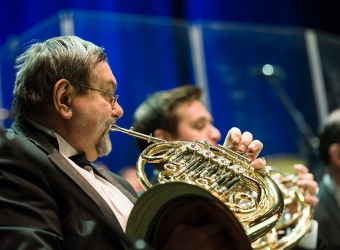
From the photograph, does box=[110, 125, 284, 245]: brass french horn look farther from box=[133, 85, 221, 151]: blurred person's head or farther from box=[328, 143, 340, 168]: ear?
box=[328, 143, 340, 168]: ear

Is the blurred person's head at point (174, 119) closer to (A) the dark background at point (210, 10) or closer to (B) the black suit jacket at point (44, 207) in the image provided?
(B) the black suit jacket at point (44, 207)

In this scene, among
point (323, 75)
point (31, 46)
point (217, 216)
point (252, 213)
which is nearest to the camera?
point (217, 216)

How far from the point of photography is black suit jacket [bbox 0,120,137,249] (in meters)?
1.61

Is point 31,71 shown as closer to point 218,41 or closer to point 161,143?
point 161,143

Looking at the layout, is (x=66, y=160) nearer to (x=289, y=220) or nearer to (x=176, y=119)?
(x=289, y=220)

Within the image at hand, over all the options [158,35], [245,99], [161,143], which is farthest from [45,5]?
[161,143]

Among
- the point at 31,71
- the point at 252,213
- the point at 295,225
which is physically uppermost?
the point at 31,71

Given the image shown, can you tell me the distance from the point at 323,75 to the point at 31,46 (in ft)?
11.7

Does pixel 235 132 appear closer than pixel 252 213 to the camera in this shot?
No

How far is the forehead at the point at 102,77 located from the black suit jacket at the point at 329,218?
62.1 inches

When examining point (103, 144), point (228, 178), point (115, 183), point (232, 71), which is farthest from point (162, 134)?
point (232, 71)

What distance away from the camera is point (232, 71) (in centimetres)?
492

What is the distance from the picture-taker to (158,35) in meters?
4.68

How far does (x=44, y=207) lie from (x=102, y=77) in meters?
0.65
